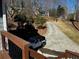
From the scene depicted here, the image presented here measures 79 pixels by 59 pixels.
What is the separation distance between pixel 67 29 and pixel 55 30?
0.20 meters

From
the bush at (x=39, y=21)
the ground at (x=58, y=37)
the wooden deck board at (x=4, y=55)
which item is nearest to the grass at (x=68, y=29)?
the ground at (x=58, y=37)

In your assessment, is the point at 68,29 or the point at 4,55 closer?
the point at 4,55

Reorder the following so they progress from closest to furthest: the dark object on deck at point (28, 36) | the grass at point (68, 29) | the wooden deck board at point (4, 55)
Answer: the wooden deck board at point (4, 55) → the grass at point (68, 29) → the dark object on deck at point (28, 36)

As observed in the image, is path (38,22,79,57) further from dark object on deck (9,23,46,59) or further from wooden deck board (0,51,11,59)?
wooden deck board (0,51,11,59)

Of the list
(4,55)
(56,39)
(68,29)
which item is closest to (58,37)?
(56,39)

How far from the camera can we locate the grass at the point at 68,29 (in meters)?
3.82

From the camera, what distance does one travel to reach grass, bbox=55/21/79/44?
3817 mm

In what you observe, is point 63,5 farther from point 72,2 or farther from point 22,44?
point 22,44

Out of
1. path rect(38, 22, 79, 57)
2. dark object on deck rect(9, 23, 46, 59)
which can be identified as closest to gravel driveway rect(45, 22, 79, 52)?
path rect(38, 22, 79, 57)

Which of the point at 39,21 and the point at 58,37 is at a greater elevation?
the point at 39,21

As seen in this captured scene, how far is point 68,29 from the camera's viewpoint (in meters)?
3.90

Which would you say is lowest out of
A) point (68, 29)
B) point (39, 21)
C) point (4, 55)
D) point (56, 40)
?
point (4, 55)

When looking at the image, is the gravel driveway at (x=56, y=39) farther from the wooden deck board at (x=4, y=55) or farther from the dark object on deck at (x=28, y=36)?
the wooden deck board at (x=4, y=55)

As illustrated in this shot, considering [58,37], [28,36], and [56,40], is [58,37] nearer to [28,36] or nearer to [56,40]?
[56,40]
